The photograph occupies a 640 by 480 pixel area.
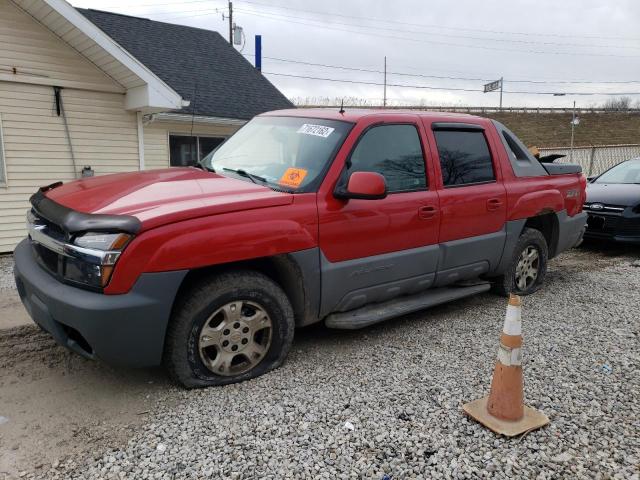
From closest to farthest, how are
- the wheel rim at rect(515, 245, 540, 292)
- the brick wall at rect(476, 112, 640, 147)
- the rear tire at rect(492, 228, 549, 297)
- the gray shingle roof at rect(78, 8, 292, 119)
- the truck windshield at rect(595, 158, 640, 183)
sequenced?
the rear tire at rect(492, 228, 549, 297)
the wheel rim at rect(515, 245, 540, 292)
the truck windshield at rect(595, 158, 640, 183)
the gray shingle roof at rect(78, 8, 292, 119)
the brick wall at rect(476, 112, 640, 147)

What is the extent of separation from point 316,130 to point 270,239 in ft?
3.81

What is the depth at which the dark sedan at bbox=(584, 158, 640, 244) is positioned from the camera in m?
7.82

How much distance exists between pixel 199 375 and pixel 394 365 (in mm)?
1438

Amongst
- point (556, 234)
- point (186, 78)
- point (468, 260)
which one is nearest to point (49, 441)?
point (468, 260)

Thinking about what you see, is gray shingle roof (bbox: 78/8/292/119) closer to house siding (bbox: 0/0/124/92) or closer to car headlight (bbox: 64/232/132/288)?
house siding (bbox: 0/0/124/92)

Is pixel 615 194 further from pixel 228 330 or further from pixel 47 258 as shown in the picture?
pixel 47 258

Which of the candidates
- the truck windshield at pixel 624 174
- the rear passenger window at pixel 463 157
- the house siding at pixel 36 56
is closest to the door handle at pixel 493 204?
the rear passenger window at pixel 463 157

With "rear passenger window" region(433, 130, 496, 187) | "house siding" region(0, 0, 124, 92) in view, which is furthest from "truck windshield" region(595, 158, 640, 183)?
"house siding" region(0, 0, 124, 92)

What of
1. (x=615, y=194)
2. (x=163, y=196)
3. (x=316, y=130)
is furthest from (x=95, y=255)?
(x=615, y=194)

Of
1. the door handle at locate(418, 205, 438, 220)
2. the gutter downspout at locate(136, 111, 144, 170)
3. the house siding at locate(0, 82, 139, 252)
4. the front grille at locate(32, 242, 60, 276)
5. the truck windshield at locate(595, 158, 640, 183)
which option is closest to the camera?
the front grille at locate(32, 242, 60, 276)

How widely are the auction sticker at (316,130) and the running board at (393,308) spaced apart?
1421 mm

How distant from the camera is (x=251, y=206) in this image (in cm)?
327

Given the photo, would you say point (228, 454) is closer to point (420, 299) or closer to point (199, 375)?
point (199, 375)

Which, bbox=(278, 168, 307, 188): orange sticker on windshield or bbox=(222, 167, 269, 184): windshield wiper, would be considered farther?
bbox=(222, 167, 269, 184): windshield wiper
